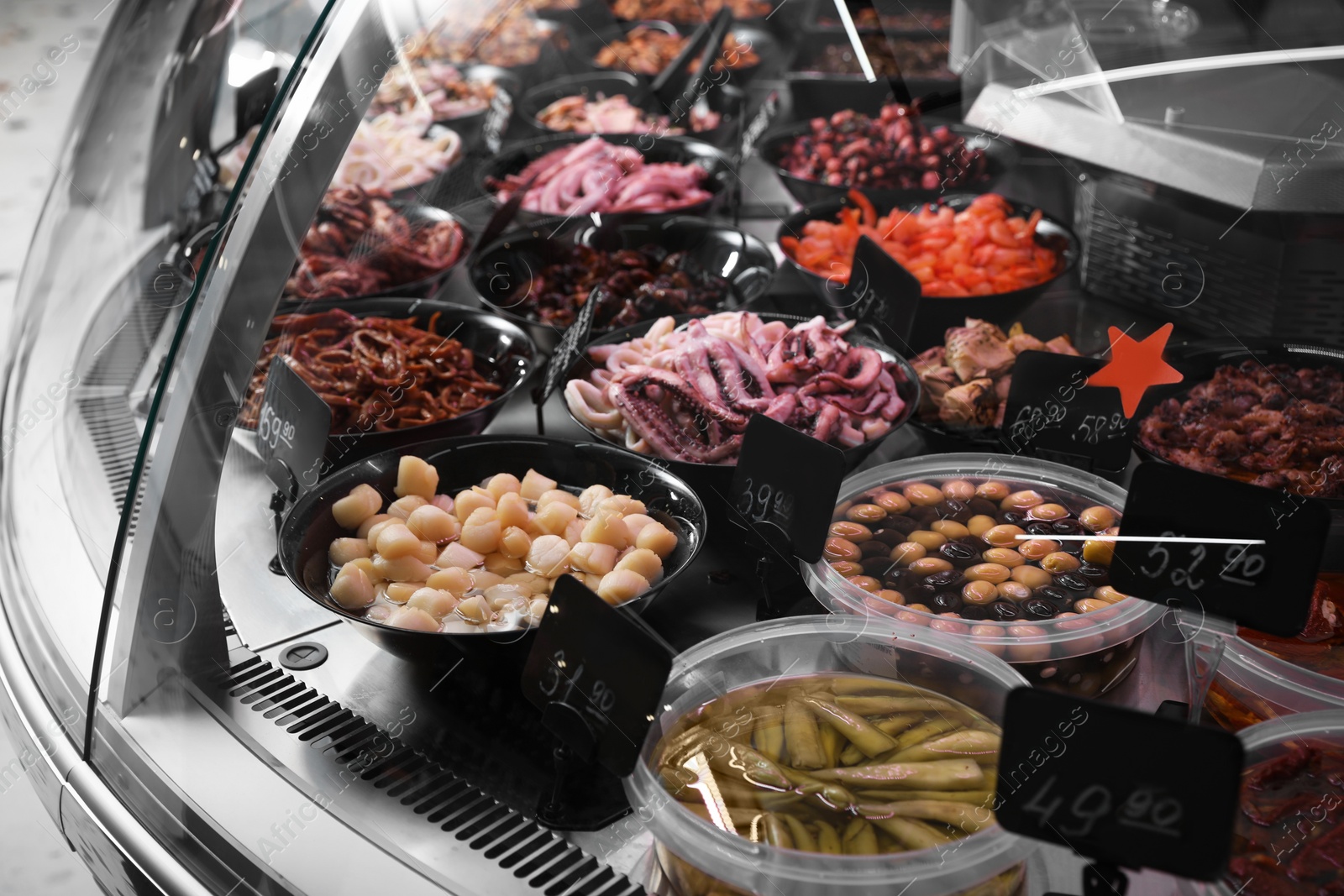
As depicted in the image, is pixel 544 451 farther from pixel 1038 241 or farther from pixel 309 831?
pixel 1038 241

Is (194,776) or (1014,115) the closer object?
(194,776)

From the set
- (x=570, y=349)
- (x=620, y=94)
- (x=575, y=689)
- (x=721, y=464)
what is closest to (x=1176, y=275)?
(x=721, y=464)

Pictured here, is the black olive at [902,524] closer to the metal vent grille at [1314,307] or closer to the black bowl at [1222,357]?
the black bowl at [1222,357]

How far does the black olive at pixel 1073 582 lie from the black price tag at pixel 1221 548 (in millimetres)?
125

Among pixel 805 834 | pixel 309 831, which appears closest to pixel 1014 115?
pixel 805 834

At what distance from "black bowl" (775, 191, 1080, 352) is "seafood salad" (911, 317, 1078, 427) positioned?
47mm

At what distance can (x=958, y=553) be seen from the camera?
4.52 ft

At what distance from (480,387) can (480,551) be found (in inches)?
20.4

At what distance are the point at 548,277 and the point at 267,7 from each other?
83cm

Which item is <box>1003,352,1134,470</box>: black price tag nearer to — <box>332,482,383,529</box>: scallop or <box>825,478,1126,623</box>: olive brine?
<box>825,478,1126,623</box>: olive brine

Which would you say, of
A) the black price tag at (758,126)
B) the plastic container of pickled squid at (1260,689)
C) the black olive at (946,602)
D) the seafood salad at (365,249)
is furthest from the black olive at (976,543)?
the black price tag at (758,126)

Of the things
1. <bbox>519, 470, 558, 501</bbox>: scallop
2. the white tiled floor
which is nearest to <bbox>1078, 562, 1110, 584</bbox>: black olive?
<bbox>519, 470, 558, 501</bbox>: scallop

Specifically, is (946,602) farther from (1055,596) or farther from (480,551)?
(480,551)

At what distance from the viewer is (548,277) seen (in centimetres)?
221
